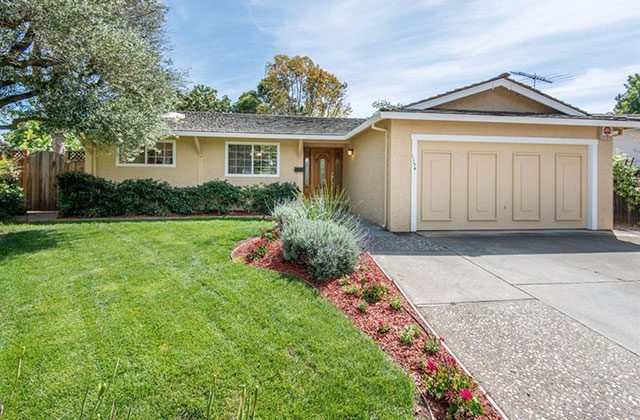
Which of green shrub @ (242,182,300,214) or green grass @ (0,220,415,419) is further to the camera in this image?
green shrub @ (242,182,300,214)

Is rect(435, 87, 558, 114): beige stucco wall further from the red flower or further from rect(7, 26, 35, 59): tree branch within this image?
rect(7, 26, 35, 59): tree branch

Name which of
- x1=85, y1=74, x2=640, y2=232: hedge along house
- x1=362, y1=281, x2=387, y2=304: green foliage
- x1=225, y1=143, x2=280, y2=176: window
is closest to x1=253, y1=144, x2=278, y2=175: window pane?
x1=225, y1=143, x2=280, y2=176: window

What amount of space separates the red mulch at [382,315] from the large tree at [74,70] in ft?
15.1

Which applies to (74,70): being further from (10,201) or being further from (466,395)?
→ (466,395)

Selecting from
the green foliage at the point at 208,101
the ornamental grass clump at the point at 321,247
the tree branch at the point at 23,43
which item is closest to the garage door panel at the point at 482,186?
the ornamental grass clump at the point at 321,247

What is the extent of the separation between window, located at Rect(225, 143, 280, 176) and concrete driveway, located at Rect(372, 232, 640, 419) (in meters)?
6.92

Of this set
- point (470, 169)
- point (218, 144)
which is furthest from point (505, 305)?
point (218, 144)

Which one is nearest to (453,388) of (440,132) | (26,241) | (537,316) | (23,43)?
(537,316)

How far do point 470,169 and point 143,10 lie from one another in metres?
13.3

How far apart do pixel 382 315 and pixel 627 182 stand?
39.7 feet

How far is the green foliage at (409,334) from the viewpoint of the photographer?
3.16 m

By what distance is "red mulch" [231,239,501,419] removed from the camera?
8.95ft

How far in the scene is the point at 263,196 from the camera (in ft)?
Result: 37.8

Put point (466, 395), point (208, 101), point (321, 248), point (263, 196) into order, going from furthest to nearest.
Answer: point (208, 101), point (263, 196), point (321, 248), point (466, 395)
